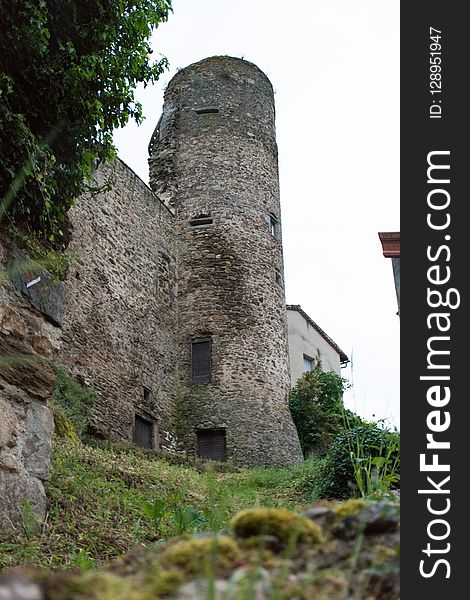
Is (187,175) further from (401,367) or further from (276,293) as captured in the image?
(401,367)

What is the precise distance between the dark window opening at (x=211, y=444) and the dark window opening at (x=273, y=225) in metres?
5.22

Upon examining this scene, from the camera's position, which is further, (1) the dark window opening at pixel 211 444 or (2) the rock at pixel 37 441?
(1) the dark window opening at pixel 211 444

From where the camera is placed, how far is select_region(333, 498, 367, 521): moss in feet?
4.34

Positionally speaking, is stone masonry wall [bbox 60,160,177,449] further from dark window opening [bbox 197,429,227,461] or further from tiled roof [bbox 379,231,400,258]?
tiled roof [bbox 379,231,400,258]

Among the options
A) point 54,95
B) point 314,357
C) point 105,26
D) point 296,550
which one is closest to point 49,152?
point 54,95

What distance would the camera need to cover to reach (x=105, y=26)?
4742mm

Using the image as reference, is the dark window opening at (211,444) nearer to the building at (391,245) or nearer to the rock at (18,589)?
the building at (391,245)

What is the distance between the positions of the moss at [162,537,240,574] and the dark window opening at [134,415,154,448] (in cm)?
1296

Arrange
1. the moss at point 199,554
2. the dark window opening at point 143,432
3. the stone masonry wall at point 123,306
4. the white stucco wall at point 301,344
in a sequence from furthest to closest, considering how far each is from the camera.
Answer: the white stucco wall at point 301,344 → the dark window opening at point 143,432 → the stone masonry wall at point 123,306 → the moss at point 199,554

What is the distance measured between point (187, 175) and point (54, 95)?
1367cm

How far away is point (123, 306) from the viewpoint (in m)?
14.4

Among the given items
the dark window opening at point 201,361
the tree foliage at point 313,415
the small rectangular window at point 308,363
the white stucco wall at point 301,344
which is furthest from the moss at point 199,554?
the small rectangular window at point 308,363

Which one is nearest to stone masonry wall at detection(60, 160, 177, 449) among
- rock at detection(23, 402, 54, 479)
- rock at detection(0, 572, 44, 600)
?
rock at detection(23, 402, 54, 479)

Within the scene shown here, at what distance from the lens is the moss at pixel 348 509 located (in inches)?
52.0
